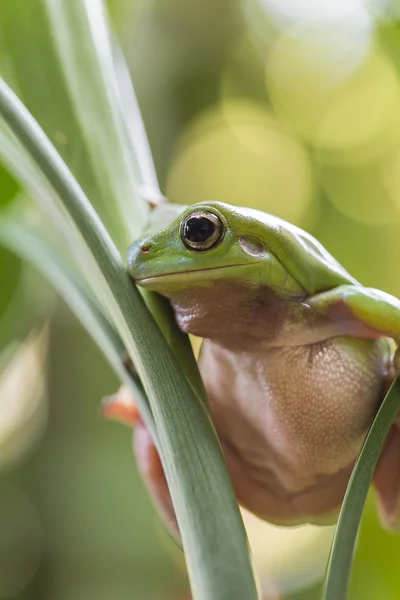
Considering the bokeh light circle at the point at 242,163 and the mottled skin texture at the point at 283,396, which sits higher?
the mottled skin texture at the point at 283,396

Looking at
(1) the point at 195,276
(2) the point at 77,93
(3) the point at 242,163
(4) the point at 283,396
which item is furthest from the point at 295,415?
(3) the point at 242,163

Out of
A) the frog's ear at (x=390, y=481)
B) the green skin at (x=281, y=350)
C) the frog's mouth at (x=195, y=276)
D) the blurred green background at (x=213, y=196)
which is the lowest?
the blurred green background at (x=213, y=196)

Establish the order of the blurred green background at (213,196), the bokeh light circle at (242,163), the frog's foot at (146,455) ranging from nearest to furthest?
→ the frog's foot at (146,455)
the blurred green background at (213,196)
the bokeh light circle at (242,163)

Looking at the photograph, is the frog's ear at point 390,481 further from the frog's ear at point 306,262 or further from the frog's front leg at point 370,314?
the frog's ear at point 306,262

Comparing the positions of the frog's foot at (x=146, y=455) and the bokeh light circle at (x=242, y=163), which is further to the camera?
the bokeh light circle at (x=242, y=163)

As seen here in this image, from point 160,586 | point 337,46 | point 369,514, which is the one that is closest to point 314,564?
point 369,514

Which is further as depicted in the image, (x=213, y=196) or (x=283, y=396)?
(x=213, y=196)

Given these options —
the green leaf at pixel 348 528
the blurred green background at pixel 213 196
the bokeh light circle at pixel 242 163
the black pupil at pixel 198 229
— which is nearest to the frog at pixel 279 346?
the black pupil at pixel 198 229

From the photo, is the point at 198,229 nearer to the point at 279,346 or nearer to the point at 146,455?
the point at 279,346

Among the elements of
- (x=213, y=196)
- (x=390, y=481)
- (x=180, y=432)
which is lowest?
(x=213, y=196)
